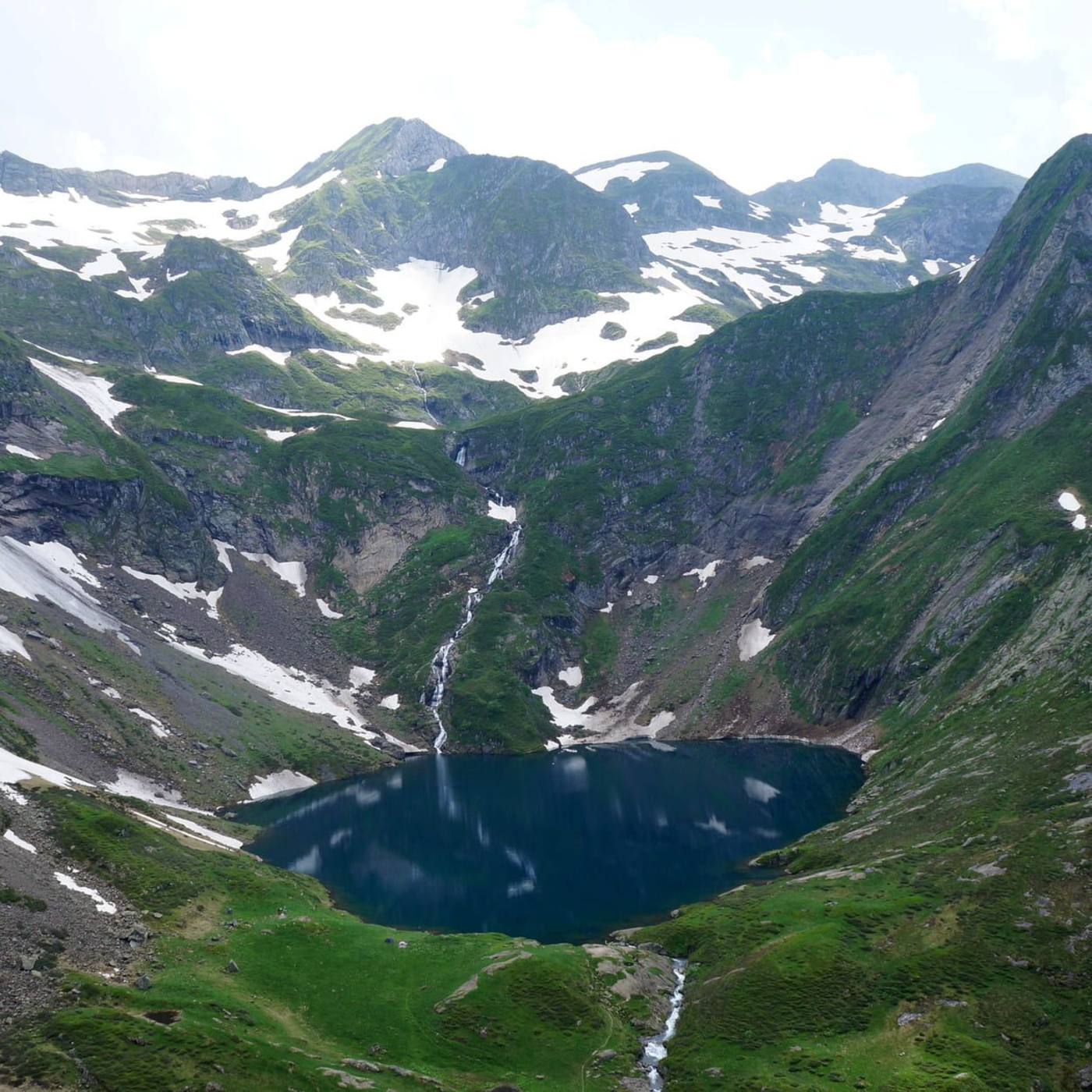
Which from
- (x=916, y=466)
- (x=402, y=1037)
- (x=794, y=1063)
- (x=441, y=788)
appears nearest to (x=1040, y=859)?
(x=794, y=1063)

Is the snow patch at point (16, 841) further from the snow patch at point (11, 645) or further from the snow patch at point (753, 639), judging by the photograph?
the snow patch at point (753, 639)

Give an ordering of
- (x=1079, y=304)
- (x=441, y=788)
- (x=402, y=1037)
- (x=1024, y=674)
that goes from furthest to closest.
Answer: (x=1079, y=304) → (x=441, y=788) → (x=1024, y=674) → (x=402, y=1037)

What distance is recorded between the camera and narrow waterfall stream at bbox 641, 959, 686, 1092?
5066cm

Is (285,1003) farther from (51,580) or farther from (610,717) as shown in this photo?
(610,717)

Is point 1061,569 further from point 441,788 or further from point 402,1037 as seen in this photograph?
point 402,1037

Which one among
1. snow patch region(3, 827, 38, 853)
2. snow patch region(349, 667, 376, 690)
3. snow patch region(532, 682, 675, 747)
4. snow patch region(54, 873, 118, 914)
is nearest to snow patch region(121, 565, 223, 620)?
snow patch region(349, 667, 376, 690)

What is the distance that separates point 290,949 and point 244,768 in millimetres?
78849

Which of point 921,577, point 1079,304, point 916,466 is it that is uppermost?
point 1079,304

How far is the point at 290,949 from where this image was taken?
6481 centimetres

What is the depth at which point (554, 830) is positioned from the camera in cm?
11669

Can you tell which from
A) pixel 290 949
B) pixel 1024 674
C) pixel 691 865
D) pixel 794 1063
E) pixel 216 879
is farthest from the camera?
pixel 1024 674

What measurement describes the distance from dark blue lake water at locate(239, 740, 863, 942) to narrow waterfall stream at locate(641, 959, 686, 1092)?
572 inches

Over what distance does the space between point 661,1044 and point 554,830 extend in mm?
62644

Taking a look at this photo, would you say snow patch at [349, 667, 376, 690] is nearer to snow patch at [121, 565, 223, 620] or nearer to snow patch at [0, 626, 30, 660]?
snow patch at [121, 565, 223, 620]
